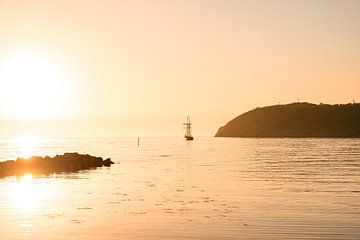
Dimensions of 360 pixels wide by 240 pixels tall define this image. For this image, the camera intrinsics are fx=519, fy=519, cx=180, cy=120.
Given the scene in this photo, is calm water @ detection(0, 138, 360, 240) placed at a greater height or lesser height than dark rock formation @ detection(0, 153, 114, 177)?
lesser

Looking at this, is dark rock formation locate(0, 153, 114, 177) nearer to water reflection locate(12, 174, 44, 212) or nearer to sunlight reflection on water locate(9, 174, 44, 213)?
sunlight reflection on water locate(9, 174, 44, 213)

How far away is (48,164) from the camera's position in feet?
213

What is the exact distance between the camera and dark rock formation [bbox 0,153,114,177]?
58.6 metres

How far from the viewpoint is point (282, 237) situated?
1898cm

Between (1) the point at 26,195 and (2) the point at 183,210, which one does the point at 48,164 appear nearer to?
(1) the point at 26,195

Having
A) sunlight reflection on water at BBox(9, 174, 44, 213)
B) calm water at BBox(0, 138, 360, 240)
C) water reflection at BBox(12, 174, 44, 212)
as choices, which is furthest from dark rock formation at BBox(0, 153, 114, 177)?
calm water at BBox(0, 138, 360, 240)

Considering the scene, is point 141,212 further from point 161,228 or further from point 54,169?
point 54,169

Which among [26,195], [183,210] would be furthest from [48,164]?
[183,210]

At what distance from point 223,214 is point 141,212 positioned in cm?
422

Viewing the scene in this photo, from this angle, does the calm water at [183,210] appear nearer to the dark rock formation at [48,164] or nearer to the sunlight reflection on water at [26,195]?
the sunlight reflection on water at [26,195]

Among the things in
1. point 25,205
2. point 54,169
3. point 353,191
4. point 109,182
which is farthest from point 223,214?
point 54,169

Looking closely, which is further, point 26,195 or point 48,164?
point 48,164

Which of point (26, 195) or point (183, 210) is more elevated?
point (26, 195)

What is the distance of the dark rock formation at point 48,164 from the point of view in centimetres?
5863
